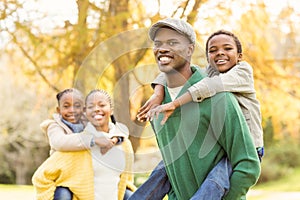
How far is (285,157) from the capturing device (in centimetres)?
1644

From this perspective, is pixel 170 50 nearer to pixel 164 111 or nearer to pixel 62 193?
pixel 164 111

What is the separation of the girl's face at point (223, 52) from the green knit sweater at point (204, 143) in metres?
0.13

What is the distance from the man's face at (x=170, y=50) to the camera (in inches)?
88.5

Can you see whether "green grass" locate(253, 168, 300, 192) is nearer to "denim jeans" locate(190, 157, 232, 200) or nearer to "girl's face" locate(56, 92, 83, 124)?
"girl's face" locate(56, 92, 83, 124)

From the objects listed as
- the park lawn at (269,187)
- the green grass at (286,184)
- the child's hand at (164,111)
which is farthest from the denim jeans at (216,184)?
the green grass at (286,184)

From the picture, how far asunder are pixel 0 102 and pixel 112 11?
28.7 feet

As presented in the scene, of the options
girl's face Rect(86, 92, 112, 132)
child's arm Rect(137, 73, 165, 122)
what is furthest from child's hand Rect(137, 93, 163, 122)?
girl's face Rect(86, 92, 112, 132)

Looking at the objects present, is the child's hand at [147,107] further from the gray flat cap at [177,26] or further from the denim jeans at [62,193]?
the denim jeans at [62,193]

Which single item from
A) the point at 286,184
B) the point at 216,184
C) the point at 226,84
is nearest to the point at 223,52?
the point at 226,84

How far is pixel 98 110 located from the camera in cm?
377

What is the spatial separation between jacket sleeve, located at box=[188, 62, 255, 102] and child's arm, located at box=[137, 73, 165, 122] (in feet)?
0.49

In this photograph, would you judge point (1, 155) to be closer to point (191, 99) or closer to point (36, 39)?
point (36, 39)

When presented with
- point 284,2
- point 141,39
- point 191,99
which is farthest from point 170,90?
point 284,2

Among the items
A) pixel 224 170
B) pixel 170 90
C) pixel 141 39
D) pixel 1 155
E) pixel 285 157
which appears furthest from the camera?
pixel 285 157
